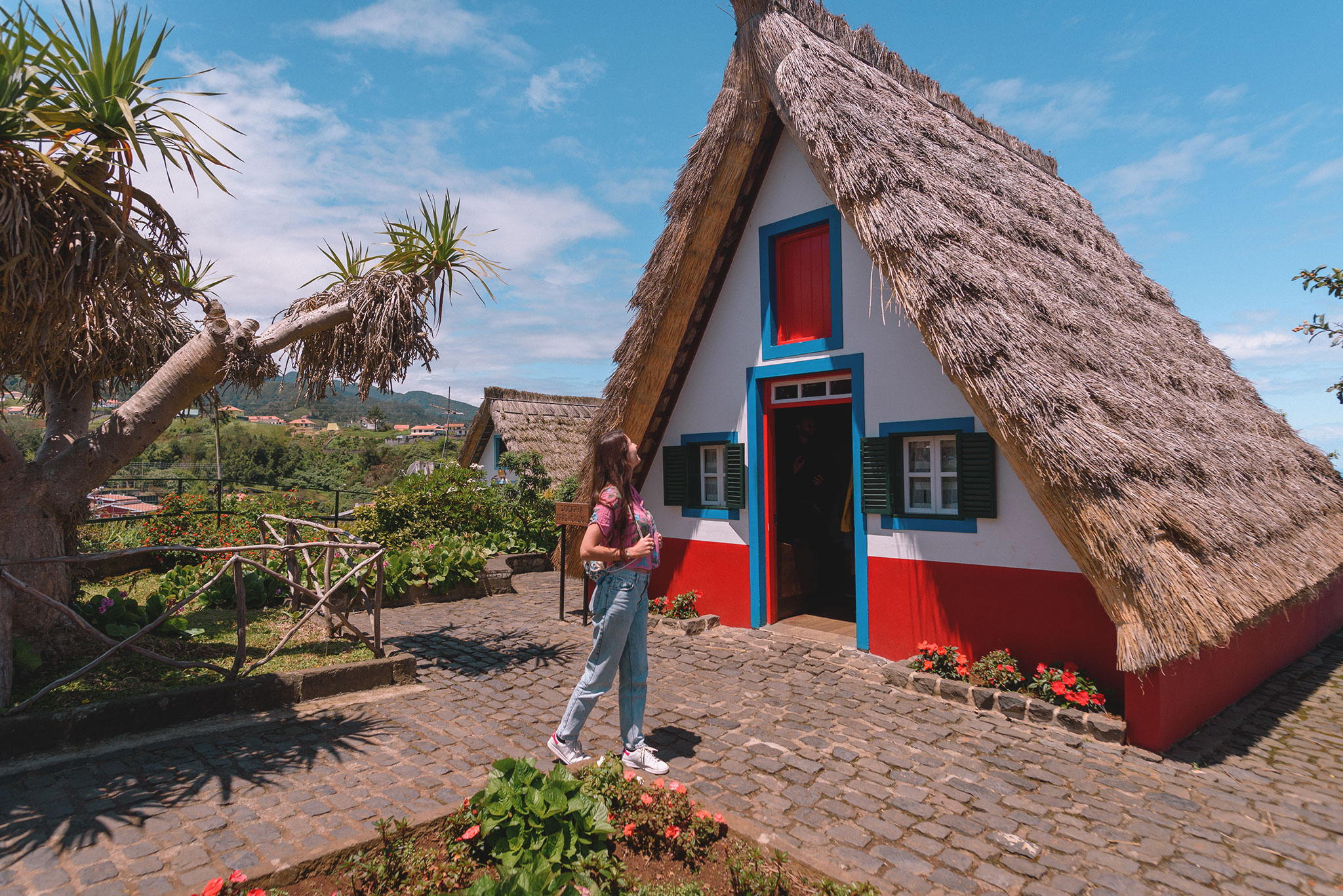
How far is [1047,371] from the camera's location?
210 inches

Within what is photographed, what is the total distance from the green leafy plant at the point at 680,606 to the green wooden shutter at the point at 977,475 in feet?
11.2

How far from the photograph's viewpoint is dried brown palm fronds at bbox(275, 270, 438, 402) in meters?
6.04

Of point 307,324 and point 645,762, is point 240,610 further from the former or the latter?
point 645,762

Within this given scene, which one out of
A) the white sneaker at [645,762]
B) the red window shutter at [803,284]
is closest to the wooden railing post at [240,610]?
the white sneaker at [645,762]

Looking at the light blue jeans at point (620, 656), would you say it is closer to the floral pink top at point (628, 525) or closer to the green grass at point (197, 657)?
the floral pink top at point (628, 525)

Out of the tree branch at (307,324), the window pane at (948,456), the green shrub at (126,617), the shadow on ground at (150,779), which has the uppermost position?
the tree branch at (307,324)

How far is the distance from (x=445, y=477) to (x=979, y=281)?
9099 millimetres

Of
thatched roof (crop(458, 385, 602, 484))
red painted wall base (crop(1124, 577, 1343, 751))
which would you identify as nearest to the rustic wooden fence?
red painted wall base (crop(1124, 577, 1343, 751))

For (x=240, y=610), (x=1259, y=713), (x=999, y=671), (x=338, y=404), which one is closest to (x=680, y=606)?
(x=999, y=671)

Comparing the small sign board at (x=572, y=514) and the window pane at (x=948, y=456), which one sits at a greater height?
the window pane at (x=948, y=456)

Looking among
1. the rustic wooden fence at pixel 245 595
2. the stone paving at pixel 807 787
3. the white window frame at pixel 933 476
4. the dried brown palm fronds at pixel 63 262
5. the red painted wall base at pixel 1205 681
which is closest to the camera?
the stone paving at pixel 807 787

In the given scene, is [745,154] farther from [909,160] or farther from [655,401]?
[655,401]

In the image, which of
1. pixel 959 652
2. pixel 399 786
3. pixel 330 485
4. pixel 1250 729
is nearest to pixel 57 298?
pixel 399 786

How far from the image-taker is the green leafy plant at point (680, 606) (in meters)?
8.27
